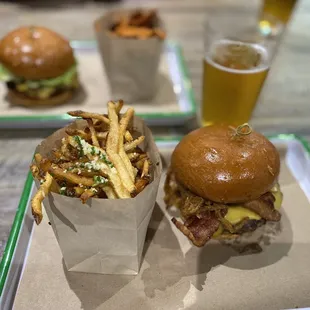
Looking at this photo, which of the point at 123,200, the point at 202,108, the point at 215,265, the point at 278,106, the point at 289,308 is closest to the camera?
the point at 123,200

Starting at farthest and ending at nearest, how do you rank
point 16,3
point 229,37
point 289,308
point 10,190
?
point 16,3 → point 229,37 → point 10,190 → point 289,308

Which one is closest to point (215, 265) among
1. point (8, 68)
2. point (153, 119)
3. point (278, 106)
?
point (153, 119)

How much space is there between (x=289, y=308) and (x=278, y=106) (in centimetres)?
154

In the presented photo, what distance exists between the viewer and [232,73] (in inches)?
78.1

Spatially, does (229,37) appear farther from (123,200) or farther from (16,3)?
(16,3)

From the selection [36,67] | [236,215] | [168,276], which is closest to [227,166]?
[236,215]

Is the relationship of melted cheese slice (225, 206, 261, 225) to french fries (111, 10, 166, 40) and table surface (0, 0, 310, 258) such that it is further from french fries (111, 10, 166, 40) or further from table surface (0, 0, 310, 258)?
french fries (111, 10, 166, 40)

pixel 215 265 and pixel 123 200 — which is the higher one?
pixel 123 200

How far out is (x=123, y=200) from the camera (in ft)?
3.85

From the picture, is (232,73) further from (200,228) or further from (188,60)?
(188,60)

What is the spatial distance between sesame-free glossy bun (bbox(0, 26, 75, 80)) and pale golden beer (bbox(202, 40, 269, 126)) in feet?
2.83

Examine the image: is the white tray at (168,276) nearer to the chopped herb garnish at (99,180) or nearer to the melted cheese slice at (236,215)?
the melted cheese slice at (236,215)

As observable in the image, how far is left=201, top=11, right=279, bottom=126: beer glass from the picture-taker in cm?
200

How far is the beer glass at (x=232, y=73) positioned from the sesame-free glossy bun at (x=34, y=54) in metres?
0.86
